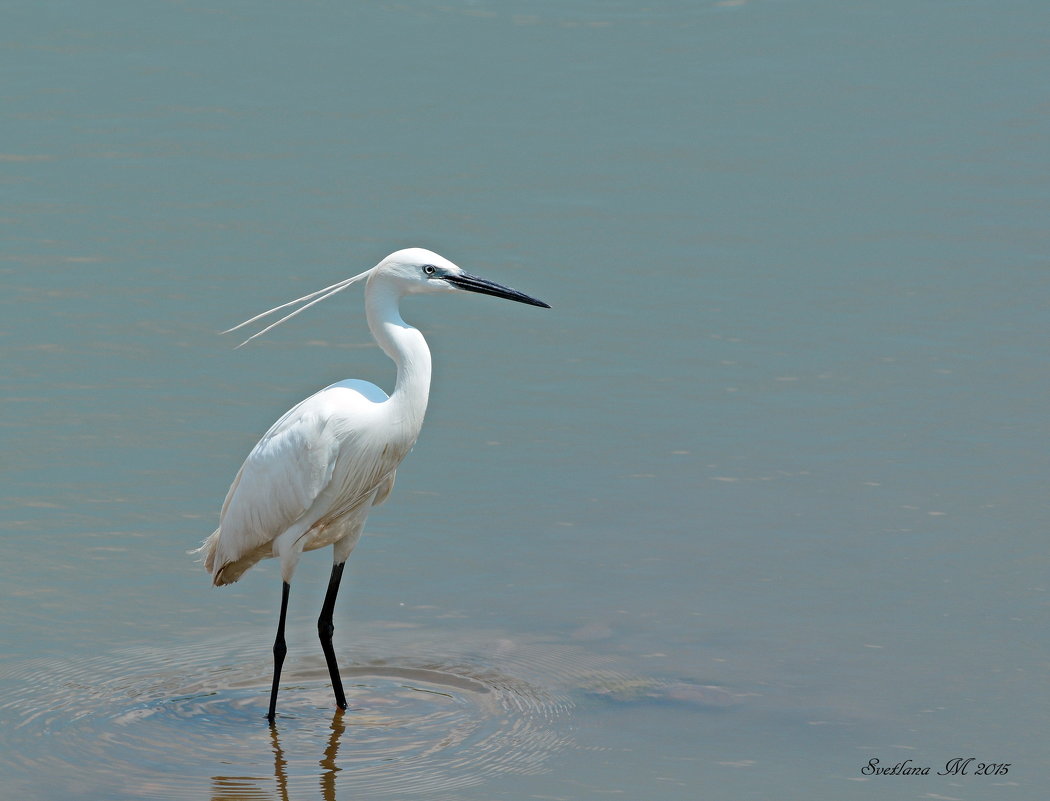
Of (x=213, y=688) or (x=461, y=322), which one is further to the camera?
(x=461, y=322)

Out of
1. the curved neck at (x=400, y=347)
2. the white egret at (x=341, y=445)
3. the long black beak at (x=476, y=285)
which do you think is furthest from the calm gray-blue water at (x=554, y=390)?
the long black beak at (x=476, y=285)

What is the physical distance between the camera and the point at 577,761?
18.7 ft

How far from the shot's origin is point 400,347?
20.2ft

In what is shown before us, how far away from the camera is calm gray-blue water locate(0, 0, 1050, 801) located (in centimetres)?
600

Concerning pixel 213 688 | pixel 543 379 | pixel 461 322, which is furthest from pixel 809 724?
pixel 461 322

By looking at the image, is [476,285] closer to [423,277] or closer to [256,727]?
[423,277]

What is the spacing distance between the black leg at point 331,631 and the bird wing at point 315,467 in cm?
26

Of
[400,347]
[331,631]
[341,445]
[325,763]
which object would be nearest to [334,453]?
[341,445]

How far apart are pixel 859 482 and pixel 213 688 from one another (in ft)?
11.2

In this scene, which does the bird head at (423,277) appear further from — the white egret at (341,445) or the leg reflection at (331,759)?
the leg reflection at (331,759)

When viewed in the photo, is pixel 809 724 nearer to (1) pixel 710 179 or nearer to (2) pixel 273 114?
(1) pixel 710 179

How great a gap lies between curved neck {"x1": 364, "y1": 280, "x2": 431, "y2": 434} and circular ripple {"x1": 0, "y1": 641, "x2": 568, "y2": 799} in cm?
107

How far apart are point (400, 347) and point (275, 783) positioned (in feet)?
5.41

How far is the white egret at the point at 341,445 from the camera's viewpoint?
6.12 m
